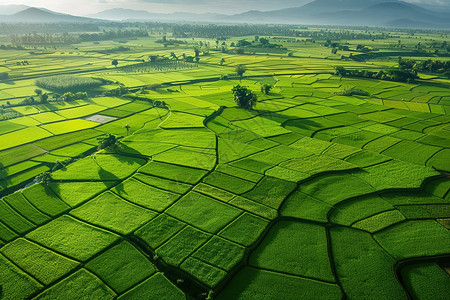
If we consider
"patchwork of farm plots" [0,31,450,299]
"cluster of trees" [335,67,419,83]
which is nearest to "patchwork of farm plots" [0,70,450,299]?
"patchwork of farm plots" [0,31,450,299]

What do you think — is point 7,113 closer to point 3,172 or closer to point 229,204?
point 3,172

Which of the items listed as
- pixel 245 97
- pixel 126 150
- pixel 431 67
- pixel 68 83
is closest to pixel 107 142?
pixel 126 150

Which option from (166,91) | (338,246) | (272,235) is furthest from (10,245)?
(166,91)

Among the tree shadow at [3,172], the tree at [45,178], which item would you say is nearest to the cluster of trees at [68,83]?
the tree shadow at [3,172]

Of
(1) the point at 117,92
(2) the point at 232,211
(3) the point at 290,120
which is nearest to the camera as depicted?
(2) the point at 232,211

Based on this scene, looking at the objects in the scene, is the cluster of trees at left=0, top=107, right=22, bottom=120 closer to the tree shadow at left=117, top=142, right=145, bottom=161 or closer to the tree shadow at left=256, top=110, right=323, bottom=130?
the tree shadow at left=117, top=142, right=145, bottom=161
